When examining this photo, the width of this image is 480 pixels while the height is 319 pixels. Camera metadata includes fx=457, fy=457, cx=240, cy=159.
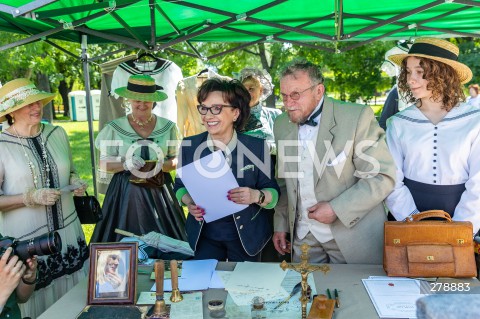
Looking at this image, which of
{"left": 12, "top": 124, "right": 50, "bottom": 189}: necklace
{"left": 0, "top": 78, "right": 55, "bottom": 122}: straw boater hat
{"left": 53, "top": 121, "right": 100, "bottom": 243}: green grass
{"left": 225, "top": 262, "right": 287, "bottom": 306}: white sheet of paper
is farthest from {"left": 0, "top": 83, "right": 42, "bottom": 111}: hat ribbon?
{"left": 53, "top": 121, "right": 100, "bottom": 243}: green grass

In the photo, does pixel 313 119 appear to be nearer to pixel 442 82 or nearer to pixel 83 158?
pixel 442 82

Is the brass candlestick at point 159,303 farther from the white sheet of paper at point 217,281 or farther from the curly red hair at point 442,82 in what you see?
the curly red hair at point 442,82

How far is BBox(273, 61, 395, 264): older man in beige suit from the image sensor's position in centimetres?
242

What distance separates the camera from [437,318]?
0.67 m

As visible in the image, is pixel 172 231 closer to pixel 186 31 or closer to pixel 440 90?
pixel 186 31

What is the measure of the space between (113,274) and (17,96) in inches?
62.2

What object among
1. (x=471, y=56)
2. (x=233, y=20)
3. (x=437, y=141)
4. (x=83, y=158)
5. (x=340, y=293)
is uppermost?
(x=471, y=56)

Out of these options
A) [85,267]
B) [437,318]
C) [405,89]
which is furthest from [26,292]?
[405,89]

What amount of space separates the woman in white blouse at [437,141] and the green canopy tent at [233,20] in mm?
1097

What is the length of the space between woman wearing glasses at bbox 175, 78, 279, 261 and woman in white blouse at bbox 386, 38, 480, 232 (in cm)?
73

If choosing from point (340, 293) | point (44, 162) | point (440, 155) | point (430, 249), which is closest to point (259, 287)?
point (340, 293)

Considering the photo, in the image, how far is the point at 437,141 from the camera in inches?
96.4

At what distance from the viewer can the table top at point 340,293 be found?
1778mm

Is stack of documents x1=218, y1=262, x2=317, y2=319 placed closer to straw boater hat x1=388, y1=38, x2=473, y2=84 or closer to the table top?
the table top
